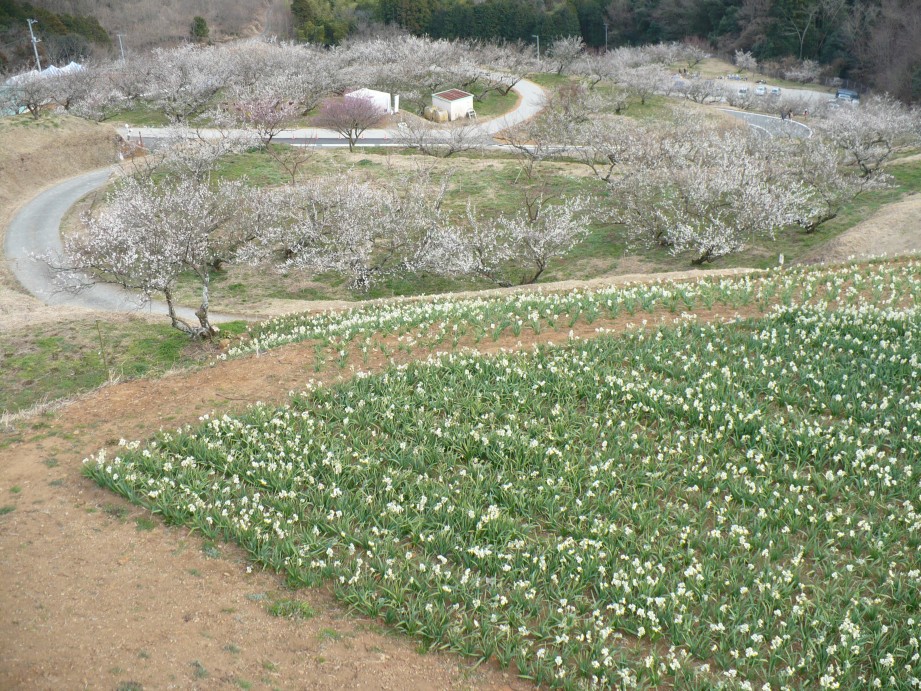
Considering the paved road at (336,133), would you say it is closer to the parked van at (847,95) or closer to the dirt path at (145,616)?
the parked van at (847,95)

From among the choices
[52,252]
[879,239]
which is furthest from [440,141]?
[879,239]

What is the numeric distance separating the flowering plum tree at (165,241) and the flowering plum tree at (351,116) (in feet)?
55.4

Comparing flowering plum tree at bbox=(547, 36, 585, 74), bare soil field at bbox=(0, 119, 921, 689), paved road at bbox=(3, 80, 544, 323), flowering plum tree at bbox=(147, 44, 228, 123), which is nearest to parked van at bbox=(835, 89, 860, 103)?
flowering plum tree at bbox=(547, 36, 585, 74)

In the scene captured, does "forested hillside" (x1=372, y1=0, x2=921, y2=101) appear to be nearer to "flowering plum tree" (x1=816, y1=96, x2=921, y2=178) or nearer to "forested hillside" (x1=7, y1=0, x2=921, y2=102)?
"forested hillside" (x1=7, y1=0, x2=921, y2=102)

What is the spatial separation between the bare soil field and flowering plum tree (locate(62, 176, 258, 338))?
1018cm

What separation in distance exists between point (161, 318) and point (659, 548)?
19.3 m

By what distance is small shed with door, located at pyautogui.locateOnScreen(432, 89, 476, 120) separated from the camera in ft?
193

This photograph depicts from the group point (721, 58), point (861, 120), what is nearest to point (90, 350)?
point (861, 120)

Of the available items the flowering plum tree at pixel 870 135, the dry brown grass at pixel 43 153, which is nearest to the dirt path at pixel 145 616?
the dry brown grass at pixel 43 153

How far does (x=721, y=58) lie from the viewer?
8925 cm

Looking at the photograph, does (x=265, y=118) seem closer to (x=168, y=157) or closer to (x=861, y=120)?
(x=168, y=157)

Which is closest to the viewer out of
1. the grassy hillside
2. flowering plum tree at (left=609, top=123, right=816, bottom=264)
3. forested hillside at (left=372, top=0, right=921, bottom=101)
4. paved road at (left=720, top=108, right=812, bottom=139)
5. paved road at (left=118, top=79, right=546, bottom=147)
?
the grassy hillside

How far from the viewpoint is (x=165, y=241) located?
69.7ft

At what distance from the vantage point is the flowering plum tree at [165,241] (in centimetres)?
2058
